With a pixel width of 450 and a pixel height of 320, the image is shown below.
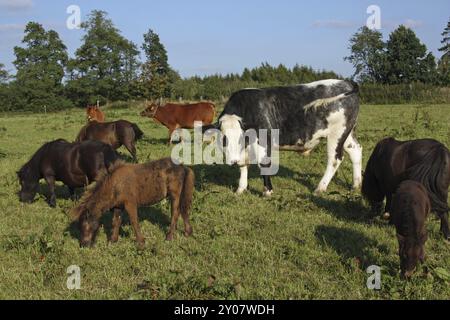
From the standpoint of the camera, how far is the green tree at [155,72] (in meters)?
57.2

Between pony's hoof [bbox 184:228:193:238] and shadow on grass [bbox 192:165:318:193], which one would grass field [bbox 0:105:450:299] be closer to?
pony's hoof [bbox 184:228:193:238]

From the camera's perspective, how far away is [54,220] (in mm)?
7594

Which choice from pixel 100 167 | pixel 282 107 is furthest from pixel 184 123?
pixel 100 167

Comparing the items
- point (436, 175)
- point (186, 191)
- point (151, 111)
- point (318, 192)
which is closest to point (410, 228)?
point (436, 175)

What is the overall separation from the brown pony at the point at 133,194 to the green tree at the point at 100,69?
5676 cm

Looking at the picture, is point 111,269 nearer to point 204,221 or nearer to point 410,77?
point 204,221

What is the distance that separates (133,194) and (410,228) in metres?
3.49

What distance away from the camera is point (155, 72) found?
63844mm

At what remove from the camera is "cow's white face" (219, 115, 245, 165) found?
349 inches

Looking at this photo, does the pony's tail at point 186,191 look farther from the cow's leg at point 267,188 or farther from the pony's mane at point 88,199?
the cow's leg at point 267,188

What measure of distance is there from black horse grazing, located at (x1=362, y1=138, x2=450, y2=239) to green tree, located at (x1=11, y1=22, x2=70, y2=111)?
5691 centimetres

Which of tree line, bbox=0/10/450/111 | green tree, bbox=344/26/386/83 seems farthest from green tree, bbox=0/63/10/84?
green tree, bbox=344/26/386/83

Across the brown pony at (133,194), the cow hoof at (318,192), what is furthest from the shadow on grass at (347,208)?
the brown pony at (133,194)

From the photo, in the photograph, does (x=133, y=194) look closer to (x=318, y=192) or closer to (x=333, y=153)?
(x=318, y=192)
